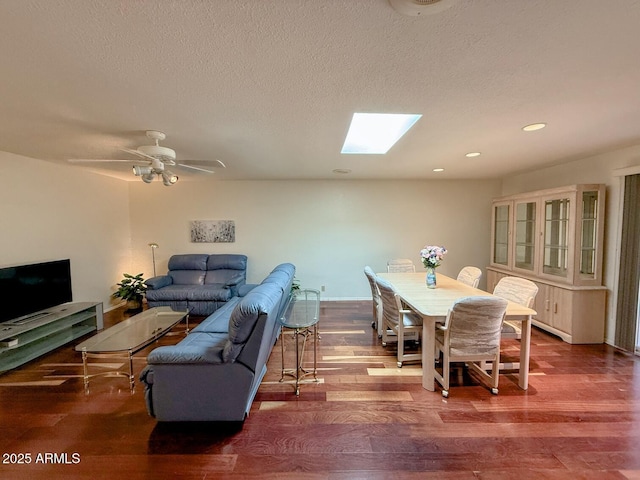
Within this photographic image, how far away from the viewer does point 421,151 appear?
3113 millimetres

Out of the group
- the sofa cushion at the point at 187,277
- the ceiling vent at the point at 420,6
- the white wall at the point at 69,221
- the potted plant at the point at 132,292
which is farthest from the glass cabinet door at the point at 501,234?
the white wall at the point at 69,221

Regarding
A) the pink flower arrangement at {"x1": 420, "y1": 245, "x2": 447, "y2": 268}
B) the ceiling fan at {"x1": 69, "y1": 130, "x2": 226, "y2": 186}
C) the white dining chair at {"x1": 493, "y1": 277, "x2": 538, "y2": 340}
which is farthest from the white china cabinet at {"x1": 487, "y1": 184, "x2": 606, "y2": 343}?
the ceiling fan at {"x1": 69, "y1": 130, "x2": 226, "y2": 186}

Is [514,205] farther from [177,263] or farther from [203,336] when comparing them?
[177,263]

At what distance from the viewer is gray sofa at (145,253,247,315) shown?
4258 mm

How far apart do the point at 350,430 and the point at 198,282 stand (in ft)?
12.6

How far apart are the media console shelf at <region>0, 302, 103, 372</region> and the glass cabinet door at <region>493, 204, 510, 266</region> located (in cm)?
645

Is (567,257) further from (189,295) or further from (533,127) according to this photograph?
(189,295)

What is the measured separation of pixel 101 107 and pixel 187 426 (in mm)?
2475

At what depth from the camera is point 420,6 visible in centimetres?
104

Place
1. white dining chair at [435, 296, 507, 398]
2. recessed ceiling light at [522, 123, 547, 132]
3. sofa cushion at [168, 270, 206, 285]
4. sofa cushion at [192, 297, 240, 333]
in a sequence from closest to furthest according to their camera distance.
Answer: white dining chair at [435, 296, 507, 398], recessed ceiling light at [522, 123, 547, 132], sofa cushion at [192, 297, 240, 333], sofa cushion at [168, 270, 206, 285]

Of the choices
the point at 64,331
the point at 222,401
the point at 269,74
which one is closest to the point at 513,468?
the point at 222,401

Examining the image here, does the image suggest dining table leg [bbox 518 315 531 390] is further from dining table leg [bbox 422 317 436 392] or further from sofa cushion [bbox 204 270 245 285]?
sofa cushion [bbox 204 270 245 285]

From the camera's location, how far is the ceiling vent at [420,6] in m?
1.02

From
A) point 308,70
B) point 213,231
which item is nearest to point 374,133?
point 308,70
